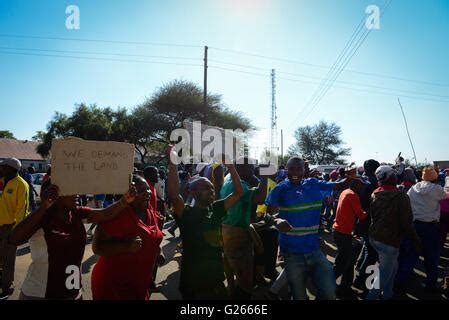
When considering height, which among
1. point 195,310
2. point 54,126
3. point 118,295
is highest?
point 54,126

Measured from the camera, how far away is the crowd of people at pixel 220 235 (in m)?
2.65

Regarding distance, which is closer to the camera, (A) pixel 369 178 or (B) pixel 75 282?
(B) pixel 75 282

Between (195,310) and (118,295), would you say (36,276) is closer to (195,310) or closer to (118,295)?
(118,295)

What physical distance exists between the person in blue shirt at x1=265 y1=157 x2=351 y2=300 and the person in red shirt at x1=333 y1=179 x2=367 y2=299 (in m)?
1.52

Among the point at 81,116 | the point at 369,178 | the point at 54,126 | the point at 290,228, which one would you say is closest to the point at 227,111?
the point at 81,116

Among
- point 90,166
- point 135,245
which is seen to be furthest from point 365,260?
point 90,166

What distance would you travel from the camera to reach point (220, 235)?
3107 millimetres

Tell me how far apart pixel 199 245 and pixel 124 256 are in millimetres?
627

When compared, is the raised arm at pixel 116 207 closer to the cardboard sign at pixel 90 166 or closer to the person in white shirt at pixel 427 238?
the cardboard sign at pixel 90 166

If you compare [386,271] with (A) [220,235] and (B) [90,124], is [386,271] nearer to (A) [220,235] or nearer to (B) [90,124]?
(A) [220,235]

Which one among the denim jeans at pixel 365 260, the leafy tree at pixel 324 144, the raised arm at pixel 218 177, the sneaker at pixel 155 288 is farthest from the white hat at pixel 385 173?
the leafy tree at pixel 324 144

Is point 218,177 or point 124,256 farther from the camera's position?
point 218,177

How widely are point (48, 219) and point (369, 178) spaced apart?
4694mm

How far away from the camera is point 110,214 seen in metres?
2.71
